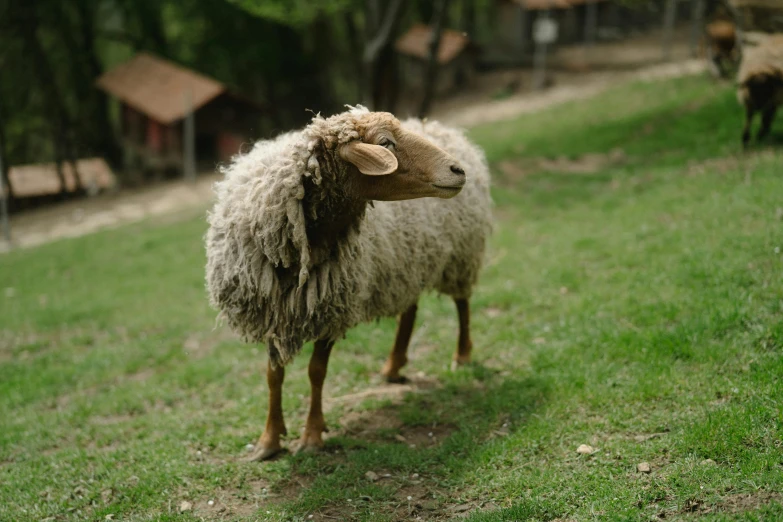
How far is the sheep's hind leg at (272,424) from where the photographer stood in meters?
5.25

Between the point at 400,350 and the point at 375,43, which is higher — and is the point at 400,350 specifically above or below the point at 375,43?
below

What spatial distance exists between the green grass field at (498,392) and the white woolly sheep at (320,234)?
2.45 ft

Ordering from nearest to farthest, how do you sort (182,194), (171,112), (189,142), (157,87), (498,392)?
(498,392)
(182,194)
(189,142)
(171,112)
(157,87)

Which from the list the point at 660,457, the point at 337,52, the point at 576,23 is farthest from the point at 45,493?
the point at 576,23

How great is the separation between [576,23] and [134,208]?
70.4 ft

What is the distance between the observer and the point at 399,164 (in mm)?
4562

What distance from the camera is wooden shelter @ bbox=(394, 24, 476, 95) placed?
85.0 ft

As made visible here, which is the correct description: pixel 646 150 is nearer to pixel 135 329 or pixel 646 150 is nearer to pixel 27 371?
pixel 135 329

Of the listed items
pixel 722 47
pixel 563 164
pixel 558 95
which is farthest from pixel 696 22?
pixel 563 164

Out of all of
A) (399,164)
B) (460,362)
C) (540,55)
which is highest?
(399,164)

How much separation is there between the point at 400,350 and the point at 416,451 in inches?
54.8

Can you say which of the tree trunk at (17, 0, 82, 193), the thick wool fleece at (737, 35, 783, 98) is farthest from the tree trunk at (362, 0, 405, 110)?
the tree trunk at (17, 0, 82, 193)

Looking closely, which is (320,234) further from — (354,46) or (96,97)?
(354,46)

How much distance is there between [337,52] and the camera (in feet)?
89.1
